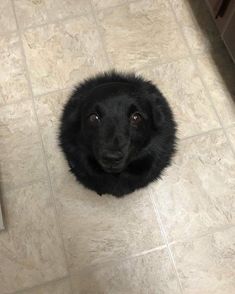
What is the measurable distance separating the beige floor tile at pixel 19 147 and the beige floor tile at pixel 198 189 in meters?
0.55

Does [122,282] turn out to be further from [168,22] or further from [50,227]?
[168,22]

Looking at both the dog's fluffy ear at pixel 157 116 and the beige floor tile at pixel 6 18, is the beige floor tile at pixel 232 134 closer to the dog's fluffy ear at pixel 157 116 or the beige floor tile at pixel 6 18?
the dog's fluffy ear at pixel 157 116

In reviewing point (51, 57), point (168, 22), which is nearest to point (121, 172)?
point (51, 57)

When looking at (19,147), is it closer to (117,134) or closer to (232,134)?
(117,134)

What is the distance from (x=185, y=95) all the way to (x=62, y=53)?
648mm

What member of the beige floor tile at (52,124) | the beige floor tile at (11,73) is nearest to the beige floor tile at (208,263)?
the beige floor tile at (52,124)

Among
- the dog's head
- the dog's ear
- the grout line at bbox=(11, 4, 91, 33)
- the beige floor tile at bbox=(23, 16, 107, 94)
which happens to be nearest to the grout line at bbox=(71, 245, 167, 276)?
the dog's head

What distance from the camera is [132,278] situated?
140 cm

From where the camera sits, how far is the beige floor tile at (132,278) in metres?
1.39

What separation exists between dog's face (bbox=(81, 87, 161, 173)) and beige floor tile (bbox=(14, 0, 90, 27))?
75cm

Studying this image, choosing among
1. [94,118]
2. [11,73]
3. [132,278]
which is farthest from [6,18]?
[132,278]

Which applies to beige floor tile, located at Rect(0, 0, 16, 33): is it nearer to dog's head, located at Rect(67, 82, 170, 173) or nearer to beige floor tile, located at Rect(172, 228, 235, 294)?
dog's head, located at Rect(67, 82, 170, 173)

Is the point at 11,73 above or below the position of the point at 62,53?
below

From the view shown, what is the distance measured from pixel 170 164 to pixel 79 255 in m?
0.54
